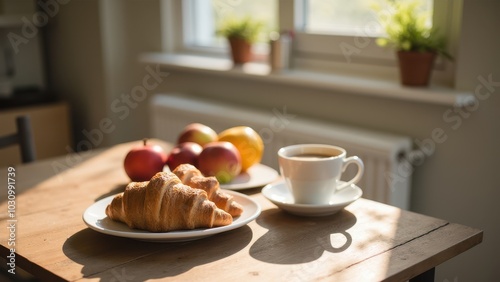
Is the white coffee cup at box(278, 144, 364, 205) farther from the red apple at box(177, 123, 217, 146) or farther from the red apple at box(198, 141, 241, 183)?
the red apple at box(177, 123, 217, 146)

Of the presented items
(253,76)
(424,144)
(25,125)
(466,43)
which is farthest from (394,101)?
(25,125)

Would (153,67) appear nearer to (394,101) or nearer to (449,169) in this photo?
(394,101)

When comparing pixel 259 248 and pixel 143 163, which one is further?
pixel 143 163

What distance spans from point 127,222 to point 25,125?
2.57 ft

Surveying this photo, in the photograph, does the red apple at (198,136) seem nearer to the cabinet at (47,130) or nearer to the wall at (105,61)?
the wall at (105,61)

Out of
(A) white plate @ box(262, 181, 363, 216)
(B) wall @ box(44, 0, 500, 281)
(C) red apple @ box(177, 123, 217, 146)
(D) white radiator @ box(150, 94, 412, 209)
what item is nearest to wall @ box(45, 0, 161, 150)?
(B) wall @ box(44, 0, 500, 281)

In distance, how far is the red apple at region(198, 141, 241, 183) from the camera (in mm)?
1322

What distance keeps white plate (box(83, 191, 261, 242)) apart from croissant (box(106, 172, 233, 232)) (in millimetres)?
13

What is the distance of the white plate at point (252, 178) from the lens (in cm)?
133

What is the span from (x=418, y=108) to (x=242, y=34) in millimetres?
770

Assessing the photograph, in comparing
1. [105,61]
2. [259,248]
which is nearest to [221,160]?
[259,248]

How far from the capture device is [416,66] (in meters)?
1.89

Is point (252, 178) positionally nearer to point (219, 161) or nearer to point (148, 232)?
point (219, 161)

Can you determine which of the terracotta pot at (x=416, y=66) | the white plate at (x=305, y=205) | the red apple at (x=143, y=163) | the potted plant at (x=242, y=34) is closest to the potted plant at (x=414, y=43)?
the terracotta pot at (x=416, y=66)
